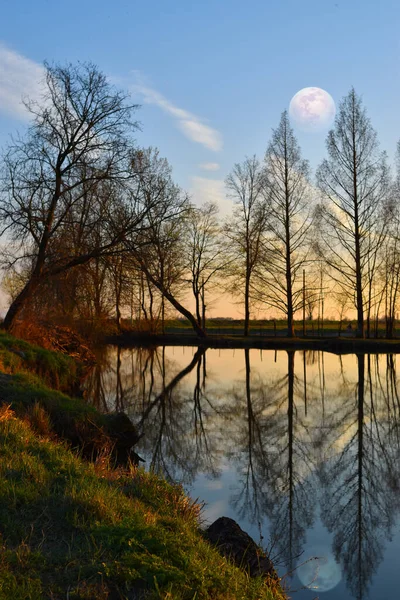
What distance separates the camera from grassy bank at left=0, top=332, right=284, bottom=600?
3.51m

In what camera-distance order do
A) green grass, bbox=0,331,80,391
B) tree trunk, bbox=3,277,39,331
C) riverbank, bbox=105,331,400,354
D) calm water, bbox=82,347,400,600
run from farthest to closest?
riverbank, bbox=105,331,400,354 < tree trunk, bbox=3,277,39,331 < green grass, bbox=0,331,80,391 < calm water, bbox=82,347,400,600

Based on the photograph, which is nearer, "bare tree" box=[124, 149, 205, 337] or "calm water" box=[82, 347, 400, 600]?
"calm water" box=[82, 347, 400, 600]

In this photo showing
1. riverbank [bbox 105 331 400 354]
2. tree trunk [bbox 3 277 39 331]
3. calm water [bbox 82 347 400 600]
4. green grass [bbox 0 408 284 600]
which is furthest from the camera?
riverbank [bbox 105 331 400 354]

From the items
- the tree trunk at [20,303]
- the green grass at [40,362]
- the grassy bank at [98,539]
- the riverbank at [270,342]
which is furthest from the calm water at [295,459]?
the riverbank at [270,342]

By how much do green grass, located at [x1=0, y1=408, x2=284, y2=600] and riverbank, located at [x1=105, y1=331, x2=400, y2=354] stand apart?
1178 inches

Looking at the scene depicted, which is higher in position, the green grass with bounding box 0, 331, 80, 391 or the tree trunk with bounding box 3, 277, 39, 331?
the tree trunk with bounding box 3, 277, 39, 331

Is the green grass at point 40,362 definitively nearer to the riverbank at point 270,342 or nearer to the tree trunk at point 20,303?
the tree trunk at point 20,303

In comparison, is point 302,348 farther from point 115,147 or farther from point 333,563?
point 333,563

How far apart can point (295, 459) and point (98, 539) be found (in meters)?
6.20

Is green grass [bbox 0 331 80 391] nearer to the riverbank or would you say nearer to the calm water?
the calm water

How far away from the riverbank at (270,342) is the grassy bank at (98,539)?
29.6 m

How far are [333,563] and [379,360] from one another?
78.9 ft

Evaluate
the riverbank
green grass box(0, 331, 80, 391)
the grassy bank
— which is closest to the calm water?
green grass box(0, 331, 80, 391)

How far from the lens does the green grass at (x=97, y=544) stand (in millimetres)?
3498
